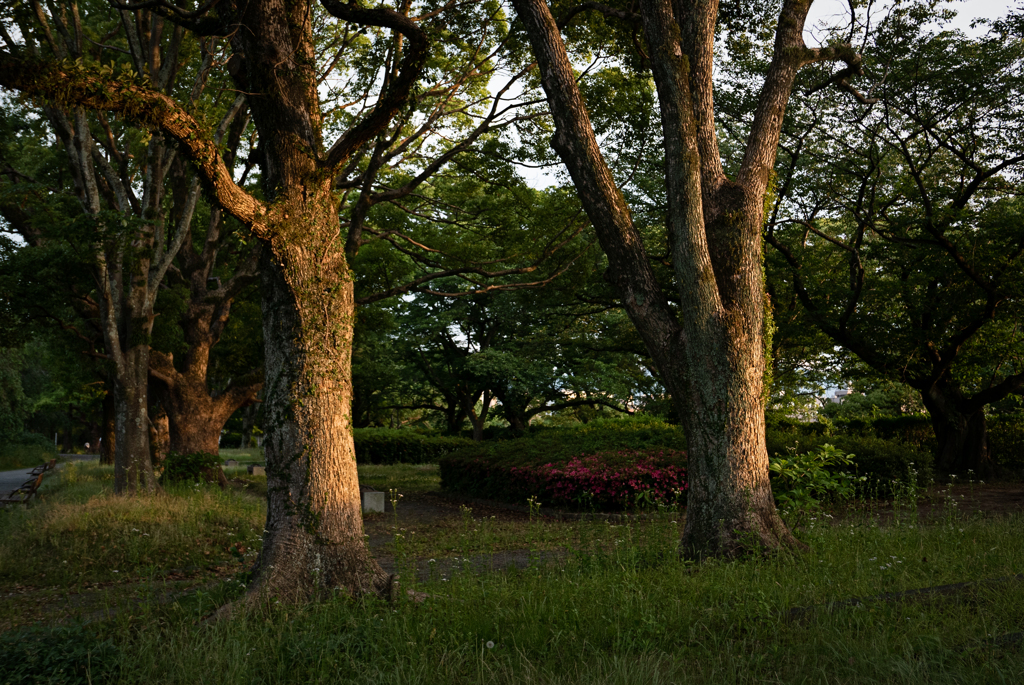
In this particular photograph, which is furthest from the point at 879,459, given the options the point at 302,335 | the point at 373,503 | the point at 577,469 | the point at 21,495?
the point at 21,495

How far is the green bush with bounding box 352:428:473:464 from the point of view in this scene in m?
29.7

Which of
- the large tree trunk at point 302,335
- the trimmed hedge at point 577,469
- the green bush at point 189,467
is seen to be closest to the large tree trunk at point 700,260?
the large tree trunk at point 302,335

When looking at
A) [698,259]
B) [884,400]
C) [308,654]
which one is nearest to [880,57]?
[698,259]

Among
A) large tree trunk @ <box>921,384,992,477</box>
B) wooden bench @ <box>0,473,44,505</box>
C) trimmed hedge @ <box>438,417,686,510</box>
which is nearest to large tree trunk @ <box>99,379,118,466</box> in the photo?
wooden bench @ <box>0,473,44,505</box>

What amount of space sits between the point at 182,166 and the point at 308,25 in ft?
32.9

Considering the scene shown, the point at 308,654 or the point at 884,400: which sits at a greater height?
the point at 884,400

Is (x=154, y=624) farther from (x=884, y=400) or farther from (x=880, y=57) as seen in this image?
(x=884, y=400)

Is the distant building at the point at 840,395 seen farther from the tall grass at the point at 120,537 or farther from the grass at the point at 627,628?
the grass at the point at 627,628

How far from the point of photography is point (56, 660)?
3998 millimetres

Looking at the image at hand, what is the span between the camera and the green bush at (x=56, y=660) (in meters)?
3.84

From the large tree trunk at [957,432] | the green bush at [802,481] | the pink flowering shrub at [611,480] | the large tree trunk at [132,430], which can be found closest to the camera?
the green bush at [802,481]

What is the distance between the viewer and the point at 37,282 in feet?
42.3

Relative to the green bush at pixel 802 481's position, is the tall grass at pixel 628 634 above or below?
below

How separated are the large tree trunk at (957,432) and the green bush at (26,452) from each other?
3532 centimetres
